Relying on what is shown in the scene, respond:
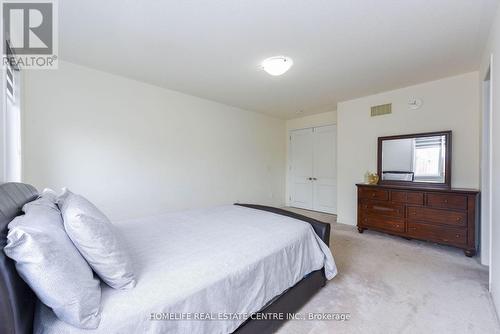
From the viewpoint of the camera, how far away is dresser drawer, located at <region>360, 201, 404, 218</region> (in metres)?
3.23

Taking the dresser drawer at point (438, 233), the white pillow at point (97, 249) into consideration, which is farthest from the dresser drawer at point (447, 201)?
the white pillow at point (97, 249)

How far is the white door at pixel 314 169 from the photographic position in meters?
4.91

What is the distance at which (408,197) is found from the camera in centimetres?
314

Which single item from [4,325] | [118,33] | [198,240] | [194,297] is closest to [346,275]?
[198,240]

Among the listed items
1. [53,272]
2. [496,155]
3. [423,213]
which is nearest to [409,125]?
[423,213]

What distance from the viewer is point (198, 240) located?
1.58 m

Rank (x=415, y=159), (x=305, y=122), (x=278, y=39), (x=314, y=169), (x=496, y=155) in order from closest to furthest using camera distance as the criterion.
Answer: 1. (x=496, y=155)
2. (x=278, y=39)
3. (x=415, y=159)
4. (x=314, y=169)
5. (x=305, y=122)

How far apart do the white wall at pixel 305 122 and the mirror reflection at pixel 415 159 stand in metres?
1.48

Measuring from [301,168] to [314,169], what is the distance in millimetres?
359

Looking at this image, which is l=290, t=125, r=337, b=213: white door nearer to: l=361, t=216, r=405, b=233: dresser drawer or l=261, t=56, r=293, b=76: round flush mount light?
l=361, t=216, r=405, b=233: dresser drawer

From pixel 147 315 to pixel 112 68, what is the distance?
2.99 meters

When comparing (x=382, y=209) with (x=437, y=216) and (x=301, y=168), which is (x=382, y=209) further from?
(x=301, y=168)

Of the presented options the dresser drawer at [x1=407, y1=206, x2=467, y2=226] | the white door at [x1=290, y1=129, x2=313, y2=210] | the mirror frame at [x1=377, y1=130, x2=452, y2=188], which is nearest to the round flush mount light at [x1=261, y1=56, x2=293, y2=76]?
the mirror frame at [x1=377, y1=130, x2=452, y2=188]

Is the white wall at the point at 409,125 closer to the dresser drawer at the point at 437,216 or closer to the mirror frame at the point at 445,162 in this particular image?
the mirror frame at the point at 445,162
